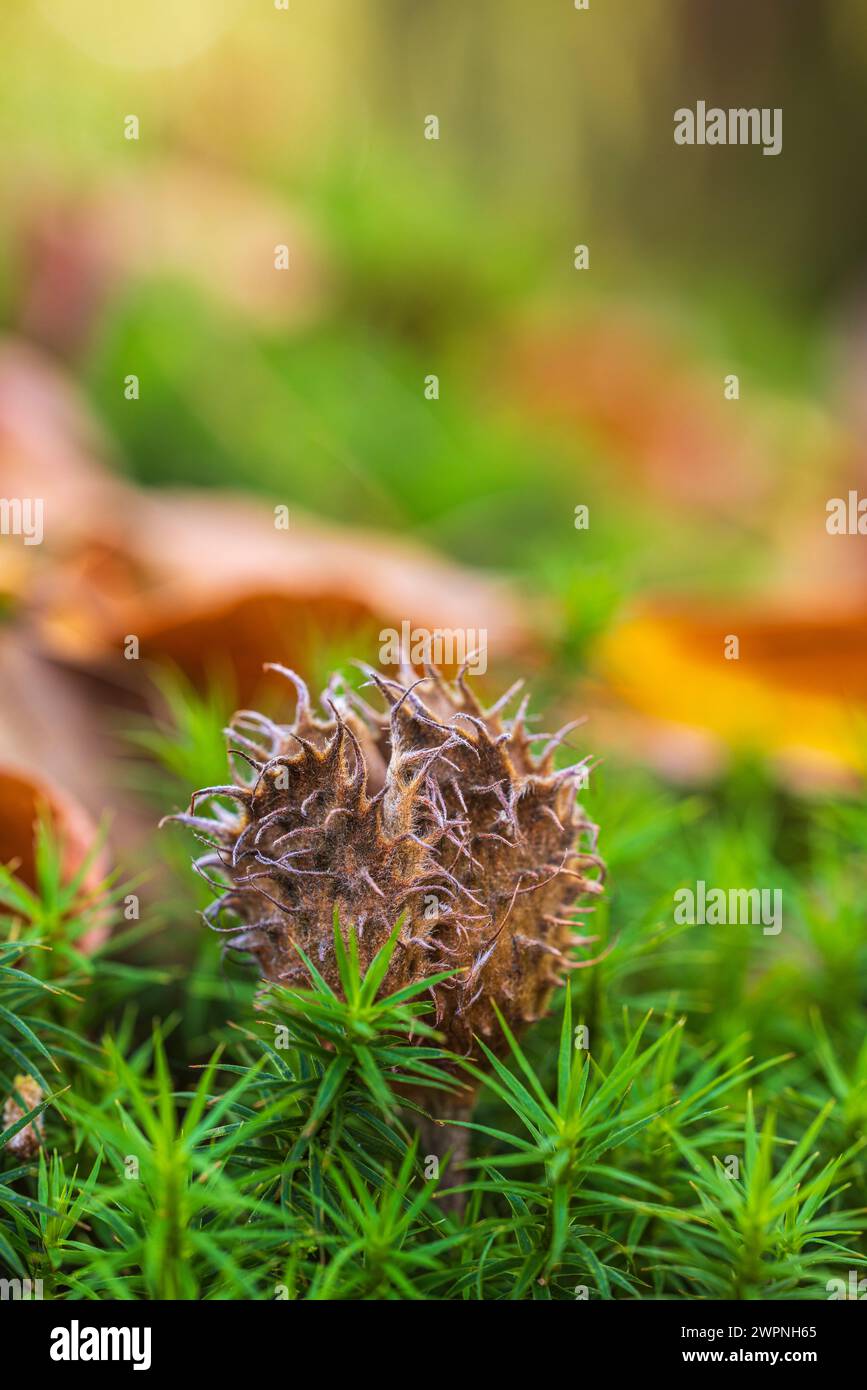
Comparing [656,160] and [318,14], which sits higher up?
[318,14]

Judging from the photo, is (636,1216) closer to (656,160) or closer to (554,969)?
(554,969)

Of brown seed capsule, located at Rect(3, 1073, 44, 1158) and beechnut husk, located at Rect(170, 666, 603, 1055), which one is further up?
beechnut husk, located at Rect(170, 666, 603, 1055)

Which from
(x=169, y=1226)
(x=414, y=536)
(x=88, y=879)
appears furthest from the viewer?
(x=414, y=536)
